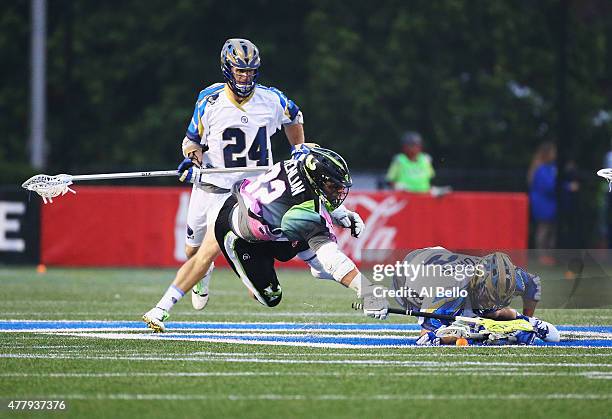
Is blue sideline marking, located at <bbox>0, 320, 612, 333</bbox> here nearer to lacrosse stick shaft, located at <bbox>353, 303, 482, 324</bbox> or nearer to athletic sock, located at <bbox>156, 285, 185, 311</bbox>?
athletic sock, located at <bbox>156, 285, 185, 311</bbox>

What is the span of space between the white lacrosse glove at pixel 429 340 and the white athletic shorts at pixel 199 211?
2081 mm

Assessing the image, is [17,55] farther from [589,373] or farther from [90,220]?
[589,373]

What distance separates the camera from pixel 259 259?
33.8ft

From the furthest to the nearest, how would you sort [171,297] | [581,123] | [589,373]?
[581,123] → [171,297] → [589,373]

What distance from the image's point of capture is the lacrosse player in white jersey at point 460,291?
9.85 metres

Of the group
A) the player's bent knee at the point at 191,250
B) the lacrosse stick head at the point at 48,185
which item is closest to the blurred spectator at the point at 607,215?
the player's bent knee at the point at 191,250

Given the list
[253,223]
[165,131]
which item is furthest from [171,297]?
[165,131]

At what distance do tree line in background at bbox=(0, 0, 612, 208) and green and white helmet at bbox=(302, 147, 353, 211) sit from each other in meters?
17.5

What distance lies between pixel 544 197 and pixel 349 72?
7385mm

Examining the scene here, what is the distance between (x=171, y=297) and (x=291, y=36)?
1874 centimetres

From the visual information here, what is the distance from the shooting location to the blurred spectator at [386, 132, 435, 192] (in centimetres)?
2030

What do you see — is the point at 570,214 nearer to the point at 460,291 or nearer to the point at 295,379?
the point at 460,291

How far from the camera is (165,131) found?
2845 centimetres

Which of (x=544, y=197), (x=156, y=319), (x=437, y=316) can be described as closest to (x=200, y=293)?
(x=156, y=319)
